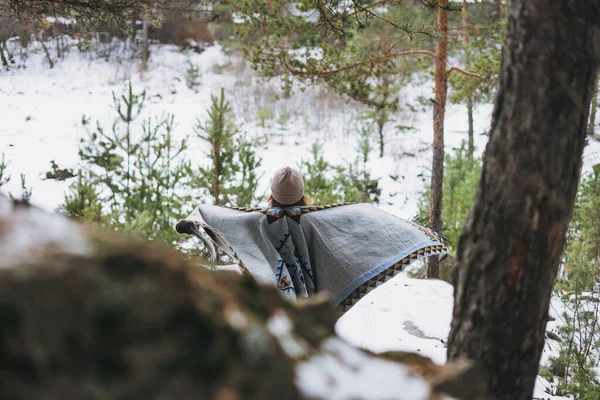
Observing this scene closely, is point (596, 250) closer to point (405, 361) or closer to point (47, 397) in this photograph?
point (405, 361)

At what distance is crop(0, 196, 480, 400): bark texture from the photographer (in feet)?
2.43

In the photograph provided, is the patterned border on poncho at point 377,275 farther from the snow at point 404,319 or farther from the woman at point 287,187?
the snow at point 404,319

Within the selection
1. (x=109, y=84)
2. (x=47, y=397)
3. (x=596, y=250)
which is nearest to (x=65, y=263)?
(x=47, y=397)

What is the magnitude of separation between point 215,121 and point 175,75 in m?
12.0

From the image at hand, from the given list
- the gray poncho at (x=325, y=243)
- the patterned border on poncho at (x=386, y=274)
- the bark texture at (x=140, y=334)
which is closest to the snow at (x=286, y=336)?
the bark texture at (x=140, y=334)

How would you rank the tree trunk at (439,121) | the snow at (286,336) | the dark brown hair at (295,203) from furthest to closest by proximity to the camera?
1. the tree trunk at (439,121)
2. the dark brown hair at (295,203)
3. the snow at (286,336)

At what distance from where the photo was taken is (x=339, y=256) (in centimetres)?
381

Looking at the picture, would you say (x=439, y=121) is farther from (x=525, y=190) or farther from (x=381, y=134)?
(x=381, y=134)

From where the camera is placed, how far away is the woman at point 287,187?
12.3 feet

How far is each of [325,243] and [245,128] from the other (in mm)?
12263

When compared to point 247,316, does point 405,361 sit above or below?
below

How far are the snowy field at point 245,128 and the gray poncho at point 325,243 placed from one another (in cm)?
99

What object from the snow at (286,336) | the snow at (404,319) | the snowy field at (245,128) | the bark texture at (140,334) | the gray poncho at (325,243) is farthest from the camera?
the snowy field at (245,128)

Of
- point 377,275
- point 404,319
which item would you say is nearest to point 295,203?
point 377,275
